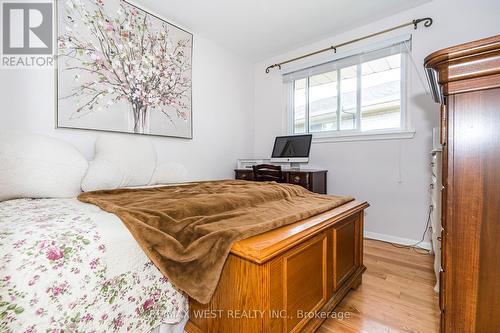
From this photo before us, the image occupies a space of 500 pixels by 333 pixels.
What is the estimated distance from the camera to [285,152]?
10.1 ft

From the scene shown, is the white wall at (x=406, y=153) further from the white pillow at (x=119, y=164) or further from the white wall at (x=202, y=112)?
the white pillow at (x=119, y=164)

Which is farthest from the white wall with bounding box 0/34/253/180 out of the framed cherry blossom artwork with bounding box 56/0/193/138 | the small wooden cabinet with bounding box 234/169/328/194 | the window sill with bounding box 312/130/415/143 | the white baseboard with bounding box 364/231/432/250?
the white baseboard with bounding box 364/231/432/250

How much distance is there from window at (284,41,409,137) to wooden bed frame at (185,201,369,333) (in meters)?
1.87

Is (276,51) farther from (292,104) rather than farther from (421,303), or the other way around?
(421,303)

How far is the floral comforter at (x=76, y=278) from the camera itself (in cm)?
69

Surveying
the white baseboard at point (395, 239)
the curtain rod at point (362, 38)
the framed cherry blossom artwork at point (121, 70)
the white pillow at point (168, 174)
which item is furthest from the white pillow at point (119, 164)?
the white baseboard at point (395, 239)

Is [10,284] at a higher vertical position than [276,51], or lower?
lower

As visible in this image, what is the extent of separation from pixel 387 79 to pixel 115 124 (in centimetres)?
294

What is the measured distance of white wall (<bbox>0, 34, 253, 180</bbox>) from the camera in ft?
5.71

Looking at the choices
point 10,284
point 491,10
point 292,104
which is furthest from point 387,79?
point 10,284

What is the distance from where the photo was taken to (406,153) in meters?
2.47

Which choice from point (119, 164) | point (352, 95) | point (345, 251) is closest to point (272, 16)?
point (352, 95)

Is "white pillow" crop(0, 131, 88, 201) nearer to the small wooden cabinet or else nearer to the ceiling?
the ceiling

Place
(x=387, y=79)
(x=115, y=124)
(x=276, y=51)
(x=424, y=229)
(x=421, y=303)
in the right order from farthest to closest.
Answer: (x=276, y=51) < (x=387, y=79) < (x=424, y=229) < (x=115, y=124) < (x=421, y=303)
